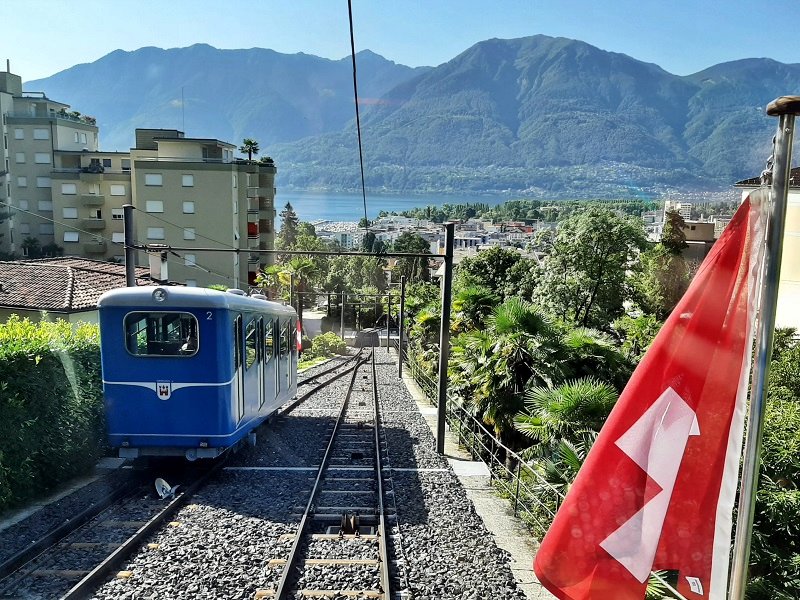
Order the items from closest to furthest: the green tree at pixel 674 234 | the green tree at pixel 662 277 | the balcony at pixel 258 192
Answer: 1. the green tree at pixel 662 277
2. the green tree at pixel 674 234
3. the balcony at pixel 258 192

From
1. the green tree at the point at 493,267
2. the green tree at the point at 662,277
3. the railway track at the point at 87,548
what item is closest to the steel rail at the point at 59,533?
the railway track at the point at 87,548

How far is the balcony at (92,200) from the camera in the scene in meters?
57.2

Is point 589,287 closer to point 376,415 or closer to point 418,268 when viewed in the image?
point 376,415

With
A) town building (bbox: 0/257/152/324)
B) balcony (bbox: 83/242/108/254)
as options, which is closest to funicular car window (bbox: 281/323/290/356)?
town building (bbox: 0/257/152/324)

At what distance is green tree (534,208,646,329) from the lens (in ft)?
112

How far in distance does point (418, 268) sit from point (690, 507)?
86468 mm

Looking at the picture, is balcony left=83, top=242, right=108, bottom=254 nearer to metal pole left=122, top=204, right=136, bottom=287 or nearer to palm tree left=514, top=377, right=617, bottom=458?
metal pole left=122, top=204, right=136, bottom=287

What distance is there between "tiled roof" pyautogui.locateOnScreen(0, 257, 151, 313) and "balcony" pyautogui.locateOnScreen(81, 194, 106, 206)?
33346 millimetres

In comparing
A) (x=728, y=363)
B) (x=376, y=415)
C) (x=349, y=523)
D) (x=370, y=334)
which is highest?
(x=728, y=363)

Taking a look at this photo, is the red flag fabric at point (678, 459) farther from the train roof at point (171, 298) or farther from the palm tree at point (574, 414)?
the train roof at point (171, 298)

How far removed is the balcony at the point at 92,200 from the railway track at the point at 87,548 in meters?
52.8

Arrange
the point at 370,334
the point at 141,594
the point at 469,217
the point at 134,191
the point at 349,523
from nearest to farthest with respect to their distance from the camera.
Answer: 1. the point at 141,594
2. the point at 349,523
3. the point at 134,191
4. the point at 370,334
5. the point at 469,217

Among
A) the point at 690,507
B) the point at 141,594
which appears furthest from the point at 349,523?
the point at 690,507

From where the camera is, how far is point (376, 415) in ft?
58.1
